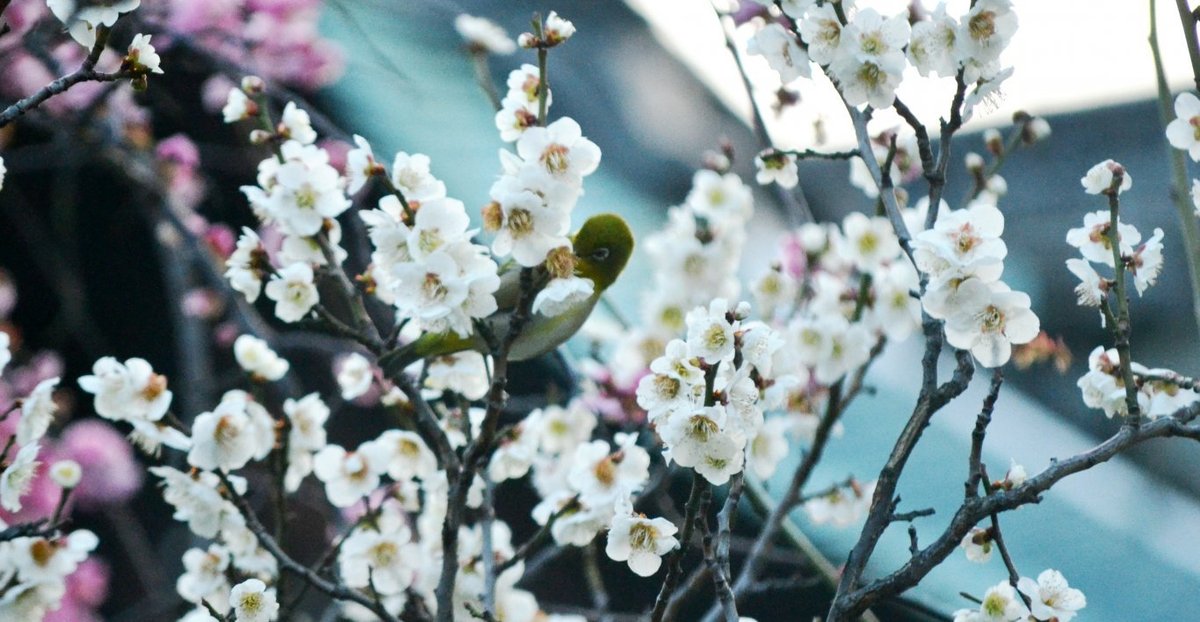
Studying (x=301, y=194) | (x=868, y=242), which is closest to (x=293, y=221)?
(x=301, y=194)

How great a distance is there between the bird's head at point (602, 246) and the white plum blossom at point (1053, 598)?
510 mm

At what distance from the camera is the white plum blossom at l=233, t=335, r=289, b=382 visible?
48.8 inches

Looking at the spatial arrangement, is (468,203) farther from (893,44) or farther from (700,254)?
(893,44)

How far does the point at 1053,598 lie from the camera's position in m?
0.90

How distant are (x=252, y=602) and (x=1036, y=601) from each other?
2.24 ft

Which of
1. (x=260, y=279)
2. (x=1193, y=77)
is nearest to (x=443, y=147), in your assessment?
(x=260, y=279)

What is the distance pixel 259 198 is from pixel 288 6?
1.45m

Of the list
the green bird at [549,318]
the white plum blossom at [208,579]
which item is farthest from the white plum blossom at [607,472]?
the white plum blossom at [208,579]

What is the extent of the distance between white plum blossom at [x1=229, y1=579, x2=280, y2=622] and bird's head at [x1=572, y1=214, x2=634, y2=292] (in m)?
0.43

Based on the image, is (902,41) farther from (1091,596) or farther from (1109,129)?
(1109,129)

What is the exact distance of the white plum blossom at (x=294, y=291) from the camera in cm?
111

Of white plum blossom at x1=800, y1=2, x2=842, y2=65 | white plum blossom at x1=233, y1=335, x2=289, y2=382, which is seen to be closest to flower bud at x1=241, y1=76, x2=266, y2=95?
white plum blossom at x1=233, y1=335, x2=289, y2=382

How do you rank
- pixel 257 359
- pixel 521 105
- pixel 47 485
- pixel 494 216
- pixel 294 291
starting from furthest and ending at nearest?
pixel 47 485 → pixel 257 359 → pixel 294 291 → pixel 521 105 → pixel 494 216

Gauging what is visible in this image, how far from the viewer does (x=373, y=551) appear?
50.1 inches
